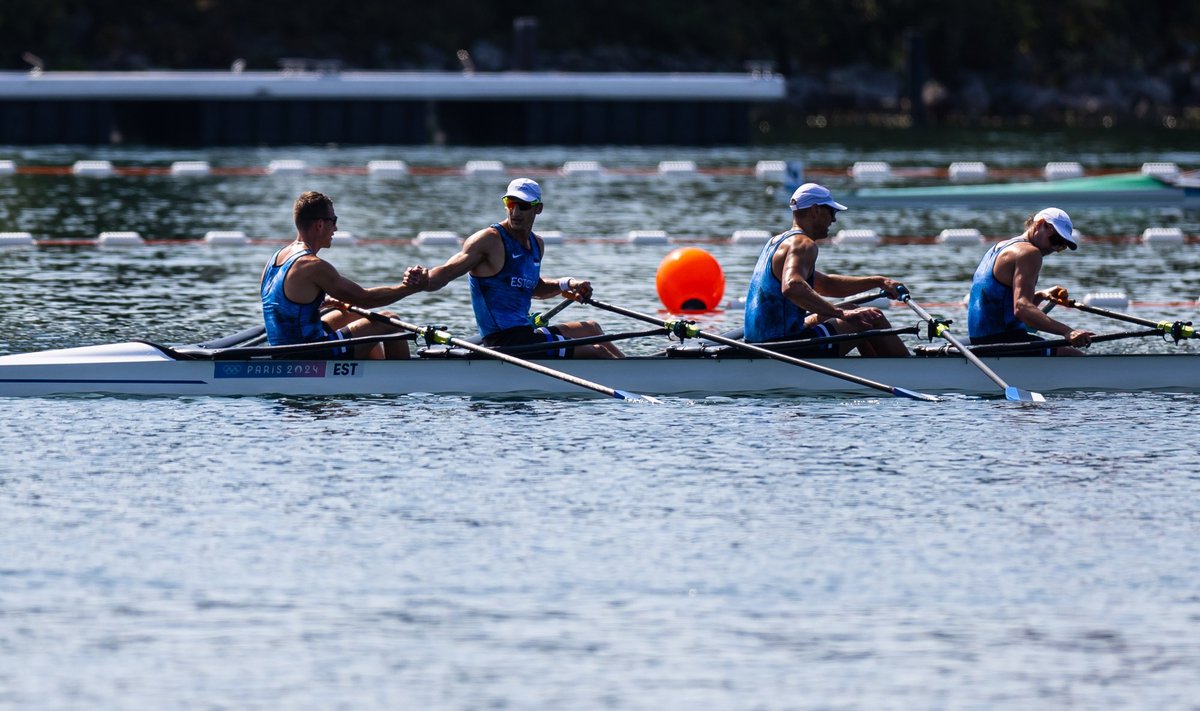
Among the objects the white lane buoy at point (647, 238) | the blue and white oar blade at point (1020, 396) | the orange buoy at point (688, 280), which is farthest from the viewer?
the white lane buoy at point (647, 238)

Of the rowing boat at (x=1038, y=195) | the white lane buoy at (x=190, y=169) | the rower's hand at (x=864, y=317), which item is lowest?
the rower's hand at (x=864, y=317)

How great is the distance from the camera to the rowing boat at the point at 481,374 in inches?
581

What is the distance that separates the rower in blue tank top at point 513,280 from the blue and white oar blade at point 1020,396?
2798mm

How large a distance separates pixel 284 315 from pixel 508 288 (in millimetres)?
1573

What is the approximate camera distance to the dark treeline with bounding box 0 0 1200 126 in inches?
2557

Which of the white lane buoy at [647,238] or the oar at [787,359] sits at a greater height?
the white lane buoy at [647,238]

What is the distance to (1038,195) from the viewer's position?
32969mm

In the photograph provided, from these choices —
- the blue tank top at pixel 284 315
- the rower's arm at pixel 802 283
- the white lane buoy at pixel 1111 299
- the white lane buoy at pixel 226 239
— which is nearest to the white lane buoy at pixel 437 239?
the white lane buoy at pixel 226 239

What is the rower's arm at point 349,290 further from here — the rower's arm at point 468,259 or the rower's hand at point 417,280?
the rower's arm at point 468,259

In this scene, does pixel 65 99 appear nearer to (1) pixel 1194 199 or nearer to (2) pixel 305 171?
(2) pixel 305 171

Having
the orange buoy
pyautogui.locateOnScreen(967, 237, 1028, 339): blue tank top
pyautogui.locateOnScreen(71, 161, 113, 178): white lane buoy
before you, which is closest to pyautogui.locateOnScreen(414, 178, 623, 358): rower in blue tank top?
pyautogui.locateOnScreen(967, 237, 1028, 339): blue tank top

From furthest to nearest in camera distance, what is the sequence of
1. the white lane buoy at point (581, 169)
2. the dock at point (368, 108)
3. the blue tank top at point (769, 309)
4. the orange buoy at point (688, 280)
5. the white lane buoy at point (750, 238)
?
the dock at point (368, 108), the white lane buoy at point (581, 169), the white lane buoy at point (750, 238), the orange buoy at point (688, 280), the blue tank top at point (769, 309)

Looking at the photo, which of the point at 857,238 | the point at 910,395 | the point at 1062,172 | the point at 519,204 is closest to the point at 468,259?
the point at 519,204

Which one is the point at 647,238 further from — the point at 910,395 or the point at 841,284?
the point at 910,395
